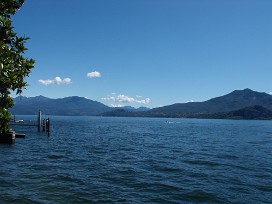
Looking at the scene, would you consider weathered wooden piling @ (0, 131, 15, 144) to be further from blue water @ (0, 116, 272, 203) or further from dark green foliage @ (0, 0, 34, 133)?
dark green foliage @ (0, 0, 34, 133)

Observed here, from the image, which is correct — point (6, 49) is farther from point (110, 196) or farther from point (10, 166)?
point (10, 166)

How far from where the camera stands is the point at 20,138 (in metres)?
56.4

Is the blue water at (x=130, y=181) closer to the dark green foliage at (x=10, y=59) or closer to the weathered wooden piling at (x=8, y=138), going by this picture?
the dark green foliage at (x=10, y=59)

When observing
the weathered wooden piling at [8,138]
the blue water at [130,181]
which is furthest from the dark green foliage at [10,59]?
the weathered wooden piling at [8,138]

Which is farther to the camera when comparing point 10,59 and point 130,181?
point 130,181

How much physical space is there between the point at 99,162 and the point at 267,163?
19.6 metres

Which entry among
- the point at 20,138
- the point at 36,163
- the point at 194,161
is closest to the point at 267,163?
the point at 194,161

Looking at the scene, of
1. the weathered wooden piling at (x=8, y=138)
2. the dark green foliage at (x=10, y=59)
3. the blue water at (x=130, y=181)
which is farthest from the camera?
the weathered wooden piling at (x=8, y=138)

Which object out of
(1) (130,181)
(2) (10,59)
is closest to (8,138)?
(1) (130,181)

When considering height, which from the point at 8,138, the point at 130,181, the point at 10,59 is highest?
the point at 10,59

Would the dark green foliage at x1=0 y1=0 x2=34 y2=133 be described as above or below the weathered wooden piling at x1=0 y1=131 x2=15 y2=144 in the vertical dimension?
above

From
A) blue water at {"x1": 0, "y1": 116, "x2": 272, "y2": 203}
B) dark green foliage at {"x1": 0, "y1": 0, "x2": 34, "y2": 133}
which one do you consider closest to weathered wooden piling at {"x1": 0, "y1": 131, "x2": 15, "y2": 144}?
blue water at {"x1": 0, "y1": 116, "x2": 272, "y2": 203}

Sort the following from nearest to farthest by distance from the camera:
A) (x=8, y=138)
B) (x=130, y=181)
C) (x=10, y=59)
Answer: (x=10, y=59)
(x=130, y=181)
(x=8, y=138)

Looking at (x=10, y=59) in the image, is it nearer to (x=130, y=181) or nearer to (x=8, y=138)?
(x=130, y=181)
